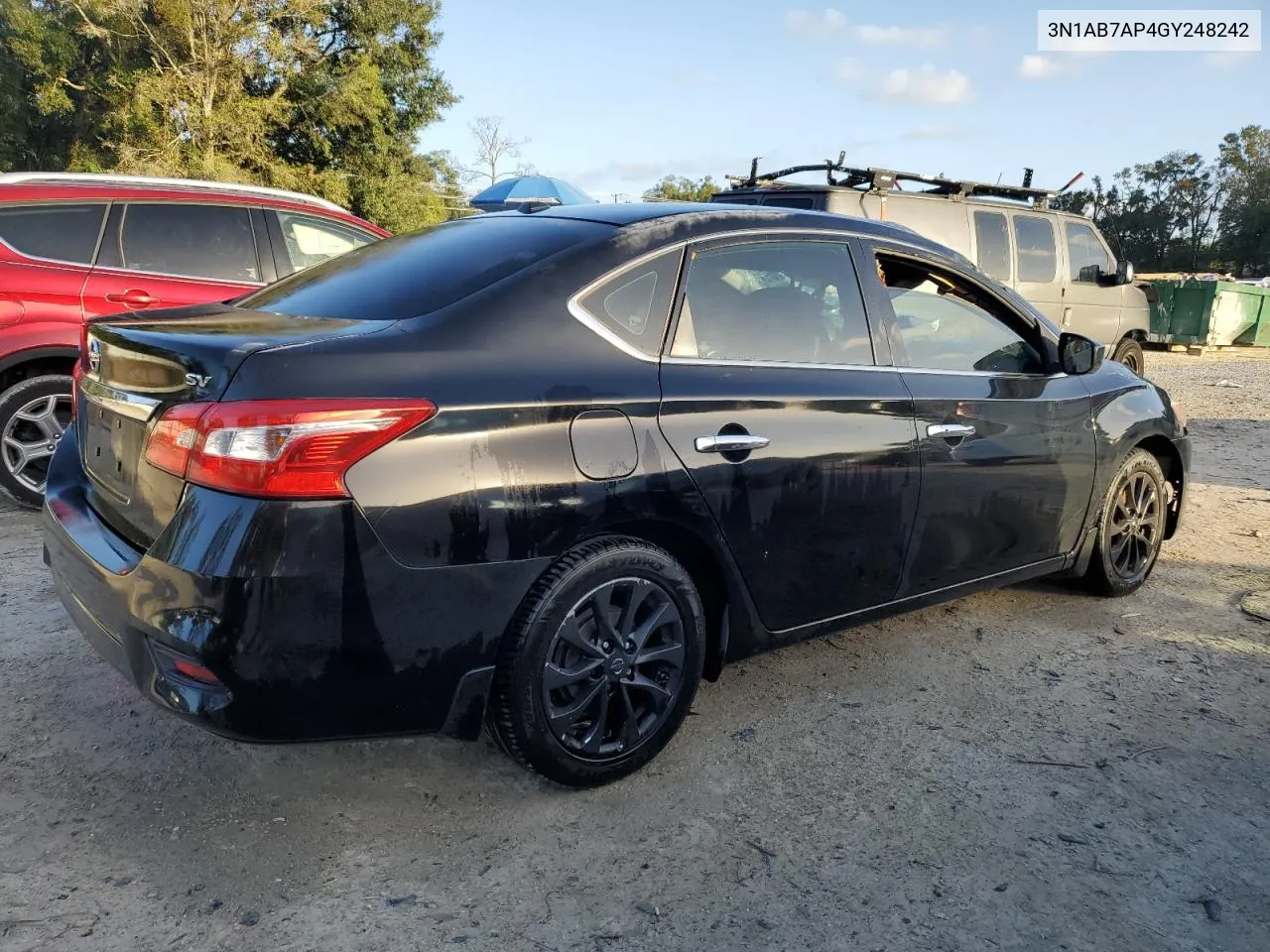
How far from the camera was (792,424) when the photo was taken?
298 cm

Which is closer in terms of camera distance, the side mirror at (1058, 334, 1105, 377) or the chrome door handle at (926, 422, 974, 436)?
the chrome door handle at (926, 422, 974, 436)

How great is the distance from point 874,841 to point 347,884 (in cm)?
135

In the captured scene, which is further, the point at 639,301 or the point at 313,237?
the point at 313,237

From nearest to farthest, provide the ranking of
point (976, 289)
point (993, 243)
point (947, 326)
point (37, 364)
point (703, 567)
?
point (703, 567) < point (947, 326) < point (976, 289) < point (37, 364) < point (993, 243)

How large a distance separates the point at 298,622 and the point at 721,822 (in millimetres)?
1261

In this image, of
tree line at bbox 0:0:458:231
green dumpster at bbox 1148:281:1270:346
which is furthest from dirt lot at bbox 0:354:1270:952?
tree line at bbox 0:0:458:231

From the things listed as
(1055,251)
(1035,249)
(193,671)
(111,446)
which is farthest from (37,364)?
(1055,251)

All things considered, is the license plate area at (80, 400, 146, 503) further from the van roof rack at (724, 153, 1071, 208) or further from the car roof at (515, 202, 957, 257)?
the van roof rack at (724, 153, 1071, 208)

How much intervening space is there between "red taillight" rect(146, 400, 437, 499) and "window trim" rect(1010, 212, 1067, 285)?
8588mm

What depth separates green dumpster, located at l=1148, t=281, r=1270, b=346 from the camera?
19.6 meters

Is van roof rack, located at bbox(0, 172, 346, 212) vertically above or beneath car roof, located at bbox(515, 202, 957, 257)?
above

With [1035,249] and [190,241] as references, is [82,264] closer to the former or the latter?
[190,241]

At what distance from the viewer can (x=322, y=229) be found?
253 inches

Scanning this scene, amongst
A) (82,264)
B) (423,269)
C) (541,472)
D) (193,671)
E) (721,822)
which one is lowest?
(721,822)
